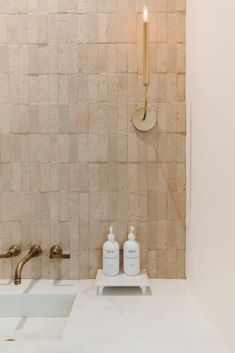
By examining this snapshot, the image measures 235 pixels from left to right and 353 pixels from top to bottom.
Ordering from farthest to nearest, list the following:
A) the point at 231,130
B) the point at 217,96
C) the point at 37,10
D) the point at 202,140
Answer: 1. the point at 37,10
2. the point at 202,140
3. the point at 217,96
4. the point at 231,130

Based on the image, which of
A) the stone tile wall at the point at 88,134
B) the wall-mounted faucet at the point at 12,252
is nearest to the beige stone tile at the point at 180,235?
the stone tile wall at the point at 88,134

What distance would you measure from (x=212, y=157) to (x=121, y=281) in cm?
56

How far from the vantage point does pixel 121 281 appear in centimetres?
136

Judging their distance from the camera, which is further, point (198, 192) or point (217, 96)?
point (198, 192)

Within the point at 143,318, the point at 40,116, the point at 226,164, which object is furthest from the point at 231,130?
Result: the point at 40,116

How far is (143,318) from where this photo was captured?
3.76ft

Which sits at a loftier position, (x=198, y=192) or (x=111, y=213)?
(x=198, y=192)

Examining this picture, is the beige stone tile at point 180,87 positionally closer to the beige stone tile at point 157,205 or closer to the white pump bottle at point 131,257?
the beige stone tile at point 157,205

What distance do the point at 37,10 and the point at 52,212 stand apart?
78cm

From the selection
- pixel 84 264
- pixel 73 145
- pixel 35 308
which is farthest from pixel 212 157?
pixel 35 308

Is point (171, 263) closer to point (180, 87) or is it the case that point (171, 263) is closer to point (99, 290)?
point (99, 290)

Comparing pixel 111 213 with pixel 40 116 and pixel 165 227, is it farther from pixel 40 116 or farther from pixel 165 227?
pixel 40 116

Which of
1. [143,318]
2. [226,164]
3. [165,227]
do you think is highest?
[226,164]

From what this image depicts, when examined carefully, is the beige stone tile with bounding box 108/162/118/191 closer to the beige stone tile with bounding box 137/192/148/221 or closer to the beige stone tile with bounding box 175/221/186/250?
the beige stone tile with bounding box 137/192/148/221
